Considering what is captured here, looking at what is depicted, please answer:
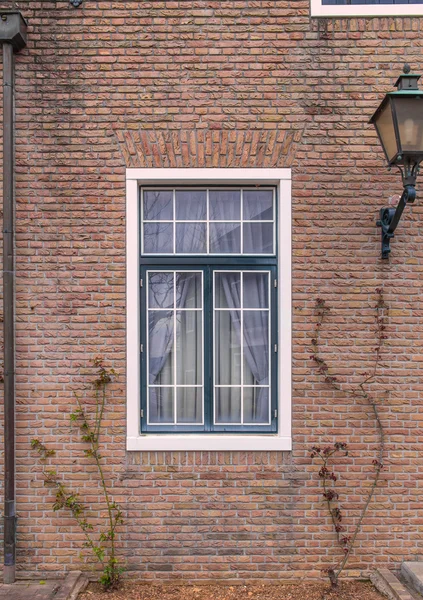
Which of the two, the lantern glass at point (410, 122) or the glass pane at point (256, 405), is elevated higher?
the lantern glass at point (410, 122)

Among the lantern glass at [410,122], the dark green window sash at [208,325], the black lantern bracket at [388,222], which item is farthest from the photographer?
the dark green window sash at [208,325]

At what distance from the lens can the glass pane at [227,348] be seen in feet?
14.5

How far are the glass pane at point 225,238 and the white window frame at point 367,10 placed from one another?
1.96m

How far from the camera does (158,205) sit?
442 centimetres

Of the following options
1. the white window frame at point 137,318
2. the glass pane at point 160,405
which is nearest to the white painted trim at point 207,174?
the white window frame at point 137,318

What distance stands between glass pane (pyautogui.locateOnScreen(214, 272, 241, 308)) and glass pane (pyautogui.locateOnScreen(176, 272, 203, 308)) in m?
0.16

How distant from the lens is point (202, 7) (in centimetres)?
422

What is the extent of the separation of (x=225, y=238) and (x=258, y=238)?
30 centimetres

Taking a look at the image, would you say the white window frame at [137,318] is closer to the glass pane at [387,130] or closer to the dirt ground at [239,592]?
the glass pane at [387,130]

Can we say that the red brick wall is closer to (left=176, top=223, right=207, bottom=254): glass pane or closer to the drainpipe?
the drainpipe

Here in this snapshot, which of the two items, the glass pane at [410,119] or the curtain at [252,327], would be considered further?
the curtain at [252,327]

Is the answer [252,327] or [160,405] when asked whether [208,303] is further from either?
[160,405]

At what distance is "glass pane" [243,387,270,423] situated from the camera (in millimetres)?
4375

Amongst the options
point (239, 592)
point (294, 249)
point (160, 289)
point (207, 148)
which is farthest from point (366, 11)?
point (239, 592)
